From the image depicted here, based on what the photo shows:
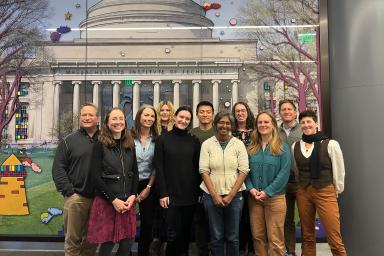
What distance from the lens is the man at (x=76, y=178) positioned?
269 centimetres

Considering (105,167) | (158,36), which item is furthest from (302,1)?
(105,167)

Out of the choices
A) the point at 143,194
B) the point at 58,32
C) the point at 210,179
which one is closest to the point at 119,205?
the point at 143,194

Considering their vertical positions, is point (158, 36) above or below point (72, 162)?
above

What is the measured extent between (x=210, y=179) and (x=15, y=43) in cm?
301

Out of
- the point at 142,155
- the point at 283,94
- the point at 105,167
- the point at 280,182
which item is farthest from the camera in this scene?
the point at 283,94

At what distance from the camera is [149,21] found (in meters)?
4.02

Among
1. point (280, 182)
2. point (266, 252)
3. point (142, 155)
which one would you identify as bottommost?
point (266, 252)

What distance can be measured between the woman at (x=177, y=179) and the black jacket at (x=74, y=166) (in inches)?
21.7

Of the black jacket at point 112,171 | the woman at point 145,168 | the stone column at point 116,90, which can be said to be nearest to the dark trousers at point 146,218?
the woman at point 145,168

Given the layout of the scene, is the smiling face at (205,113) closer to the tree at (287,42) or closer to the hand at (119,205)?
the hand at (119,205)

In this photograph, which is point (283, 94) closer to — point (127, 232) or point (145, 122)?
point (145, 122)

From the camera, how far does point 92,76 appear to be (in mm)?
4020

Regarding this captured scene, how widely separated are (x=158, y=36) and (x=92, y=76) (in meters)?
0.91

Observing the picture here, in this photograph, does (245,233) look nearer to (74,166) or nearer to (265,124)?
(265,124)
